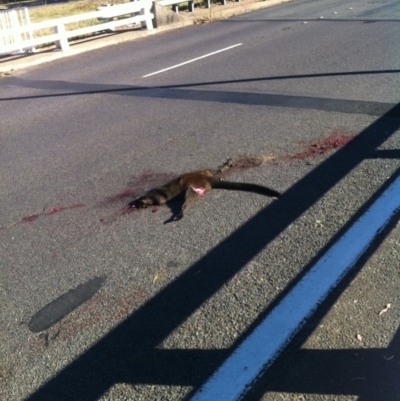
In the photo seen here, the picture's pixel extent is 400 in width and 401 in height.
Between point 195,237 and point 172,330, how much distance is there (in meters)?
1.31

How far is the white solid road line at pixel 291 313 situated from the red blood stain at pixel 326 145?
1.52 m

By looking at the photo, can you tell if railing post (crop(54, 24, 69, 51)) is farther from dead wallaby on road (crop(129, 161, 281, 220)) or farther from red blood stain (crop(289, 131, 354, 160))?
dead wallaby on road (crop(129, 161, 281, 220))

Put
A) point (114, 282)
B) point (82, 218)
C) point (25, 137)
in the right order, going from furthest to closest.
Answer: point (25, 137) → point (82, 218) → point (114, 282)

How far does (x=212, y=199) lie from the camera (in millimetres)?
5672

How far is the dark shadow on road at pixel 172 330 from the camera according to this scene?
3346mm

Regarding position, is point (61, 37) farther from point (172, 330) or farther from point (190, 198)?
point (172, 330)

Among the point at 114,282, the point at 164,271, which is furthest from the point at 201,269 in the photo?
the point at 114,282

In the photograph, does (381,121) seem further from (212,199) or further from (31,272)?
(31,272)

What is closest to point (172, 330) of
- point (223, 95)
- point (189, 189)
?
point (189, 189)

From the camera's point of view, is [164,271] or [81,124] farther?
[81,124]

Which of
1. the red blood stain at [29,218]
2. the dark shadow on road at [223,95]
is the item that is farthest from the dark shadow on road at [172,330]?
the dark shadow on road at [223,95]

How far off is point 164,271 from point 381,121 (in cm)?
400

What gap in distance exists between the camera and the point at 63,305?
4.19 m

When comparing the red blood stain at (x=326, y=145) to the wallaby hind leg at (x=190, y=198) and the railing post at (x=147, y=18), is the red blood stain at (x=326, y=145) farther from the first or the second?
the railing post at (x=147, y=18)
